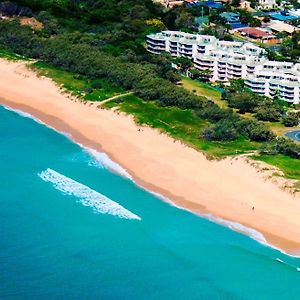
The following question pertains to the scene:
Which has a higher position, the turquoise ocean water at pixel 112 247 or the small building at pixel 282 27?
the small building at pixel 282 27

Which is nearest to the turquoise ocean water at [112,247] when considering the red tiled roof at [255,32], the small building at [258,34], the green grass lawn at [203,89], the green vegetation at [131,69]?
the green vegetation at [131,69]

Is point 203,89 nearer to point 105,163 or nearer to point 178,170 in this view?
point 105,163

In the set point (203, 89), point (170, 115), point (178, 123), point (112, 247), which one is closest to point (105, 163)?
point (178, 123)

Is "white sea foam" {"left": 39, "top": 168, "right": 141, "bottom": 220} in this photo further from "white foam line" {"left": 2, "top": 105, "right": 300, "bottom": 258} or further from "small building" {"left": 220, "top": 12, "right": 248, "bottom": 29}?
"small building" {"left": 220, "top": 12, "right": 248, "bottom": 29}

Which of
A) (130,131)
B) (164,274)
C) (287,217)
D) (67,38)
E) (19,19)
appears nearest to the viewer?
(164,274)

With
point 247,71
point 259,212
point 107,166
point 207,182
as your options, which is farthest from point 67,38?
point 259,212

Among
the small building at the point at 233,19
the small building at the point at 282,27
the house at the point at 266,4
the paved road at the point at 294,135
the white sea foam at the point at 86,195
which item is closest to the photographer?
the white sea foam at the point at 86,195

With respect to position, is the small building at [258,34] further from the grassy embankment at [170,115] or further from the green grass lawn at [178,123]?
the green grass lawn at [178,123]

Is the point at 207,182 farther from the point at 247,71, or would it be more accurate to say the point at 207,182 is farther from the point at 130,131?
the point at 247,71
